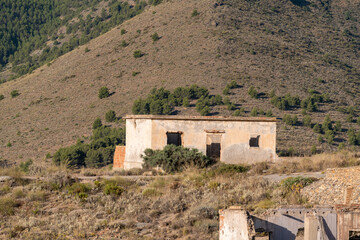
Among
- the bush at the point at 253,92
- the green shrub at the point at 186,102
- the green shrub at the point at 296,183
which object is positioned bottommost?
the green shrub at the point at 296,183

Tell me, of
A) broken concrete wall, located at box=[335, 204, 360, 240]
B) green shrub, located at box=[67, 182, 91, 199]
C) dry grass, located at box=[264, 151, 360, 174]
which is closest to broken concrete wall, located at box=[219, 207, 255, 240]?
broken concrete wall, located at box=[335, 204, 360, 240]

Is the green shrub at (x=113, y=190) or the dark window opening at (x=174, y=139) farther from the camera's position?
the dark window opening at (x=174, y=139)

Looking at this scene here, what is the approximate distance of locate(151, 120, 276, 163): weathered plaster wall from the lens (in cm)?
2825

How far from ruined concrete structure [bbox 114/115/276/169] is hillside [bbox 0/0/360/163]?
18708 millimetres

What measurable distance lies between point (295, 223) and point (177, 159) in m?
13.4

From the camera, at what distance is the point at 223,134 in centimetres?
2847

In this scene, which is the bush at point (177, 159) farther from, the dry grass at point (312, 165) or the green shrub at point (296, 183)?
the green shrub at point (296, 183)

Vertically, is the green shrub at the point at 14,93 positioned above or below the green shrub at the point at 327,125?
above

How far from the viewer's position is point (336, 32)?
82.5 metres

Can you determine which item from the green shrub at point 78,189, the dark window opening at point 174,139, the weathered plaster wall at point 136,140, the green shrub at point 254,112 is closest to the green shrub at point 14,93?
the green shrub at point 254,112

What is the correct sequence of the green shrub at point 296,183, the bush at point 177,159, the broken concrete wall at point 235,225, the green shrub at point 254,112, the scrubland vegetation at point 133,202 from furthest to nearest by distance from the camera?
1. the green shrub at point 254,112
2. the bush at point 177,159
3. the green shrub at point 296,183
4. the scrubland vegetation at point 133,202
5. the broken concrete wall at point 235,225

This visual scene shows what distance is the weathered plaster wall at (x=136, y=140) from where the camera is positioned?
95.8ft

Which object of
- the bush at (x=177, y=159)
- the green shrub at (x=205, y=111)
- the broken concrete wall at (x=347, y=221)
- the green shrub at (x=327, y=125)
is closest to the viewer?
the broken concrete wall at (x=347, y=221)

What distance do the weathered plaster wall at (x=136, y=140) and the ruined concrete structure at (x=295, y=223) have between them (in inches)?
620
